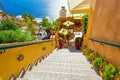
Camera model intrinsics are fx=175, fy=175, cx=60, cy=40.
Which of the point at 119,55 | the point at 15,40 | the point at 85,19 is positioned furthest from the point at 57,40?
the point at 119,55

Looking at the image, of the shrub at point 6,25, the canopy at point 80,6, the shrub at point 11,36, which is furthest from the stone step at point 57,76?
the canopy at point 80,6

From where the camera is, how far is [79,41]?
11523mm

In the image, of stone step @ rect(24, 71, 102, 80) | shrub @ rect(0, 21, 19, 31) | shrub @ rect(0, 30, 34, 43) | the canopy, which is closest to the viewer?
stone step @ rect(24, 71, 102, 80)

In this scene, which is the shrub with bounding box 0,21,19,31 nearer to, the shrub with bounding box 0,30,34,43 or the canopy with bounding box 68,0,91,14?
the shrub with bounding box 0,30,34,43

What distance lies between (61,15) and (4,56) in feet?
39.2

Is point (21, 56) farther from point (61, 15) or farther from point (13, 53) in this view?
point (61, 15)

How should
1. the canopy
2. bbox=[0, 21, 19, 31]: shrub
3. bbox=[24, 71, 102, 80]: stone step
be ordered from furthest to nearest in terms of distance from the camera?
the canopy
bbox=[0, 21, 19, 31]: shrub
bbox=[24, 71, 102, 80]: stone step

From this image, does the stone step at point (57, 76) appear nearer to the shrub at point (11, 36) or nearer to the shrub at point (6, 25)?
the shrub at point (11, 36)

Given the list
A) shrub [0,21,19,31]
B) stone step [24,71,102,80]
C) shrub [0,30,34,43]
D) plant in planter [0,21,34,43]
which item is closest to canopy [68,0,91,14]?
shrub [0,21,19,31]

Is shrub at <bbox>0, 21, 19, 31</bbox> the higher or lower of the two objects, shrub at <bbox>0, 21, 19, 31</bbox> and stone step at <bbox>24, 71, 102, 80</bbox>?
the higher

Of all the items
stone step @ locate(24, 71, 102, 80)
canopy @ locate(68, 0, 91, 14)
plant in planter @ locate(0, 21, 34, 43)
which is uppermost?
canopy @ locate(68, 0, 91, 14)

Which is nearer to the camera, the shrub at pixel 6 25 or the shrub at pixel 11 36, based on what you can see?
the shrub at pixel 11 36

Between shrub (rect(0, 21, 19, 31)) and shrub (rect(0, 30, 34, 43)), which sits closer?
shrub (rect(0, 30, 34, 43))

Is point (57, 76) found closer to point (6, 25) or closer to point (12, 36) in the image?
point (12, 36)
